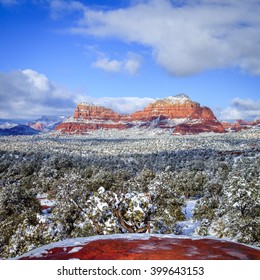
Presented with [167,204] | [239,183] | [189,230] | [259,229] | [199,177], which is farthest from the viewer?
[199,177]

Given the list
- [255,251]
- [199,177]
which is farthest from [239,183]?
[199,177]

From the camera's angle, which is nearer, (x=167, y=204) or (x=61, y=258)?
(x=61, y=258)

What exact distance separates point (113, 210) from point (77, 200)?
424 cm

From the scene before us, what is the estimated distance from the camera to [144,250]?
9.61 meters

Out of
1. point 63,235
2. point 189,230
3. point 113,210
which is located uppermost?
A: point 113,210

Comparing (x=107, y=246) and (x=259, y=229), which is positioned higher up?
(x=107, y=246)

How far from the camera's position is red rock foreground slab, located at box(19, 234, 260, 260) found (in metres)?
9.09

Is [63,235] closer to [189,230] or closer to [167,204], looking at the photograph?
[167,204]

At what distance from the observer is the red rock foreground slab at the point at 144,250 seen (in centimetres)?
909

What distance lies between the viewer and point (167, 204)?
2200 cm

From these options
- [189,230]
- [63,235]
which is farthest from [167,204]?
[189,230]
